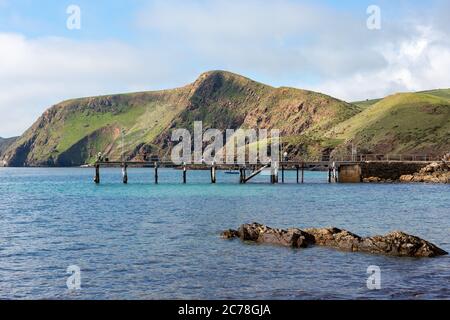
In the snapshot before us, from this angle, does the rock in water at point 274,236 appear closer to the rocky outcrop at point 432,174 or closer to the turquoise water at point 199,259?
the turquoise water at point 199,259

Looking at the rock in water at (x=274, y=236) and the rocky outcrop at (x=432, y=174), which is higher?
the rocky outcrop at (x=432, y=174)

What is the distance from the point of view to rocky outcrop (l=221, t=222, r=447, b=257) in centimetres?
3325

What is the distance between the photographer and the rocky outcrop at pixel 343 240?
33250 mm

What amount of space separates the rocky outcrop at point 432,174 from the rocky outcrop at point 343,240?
97.9 metres

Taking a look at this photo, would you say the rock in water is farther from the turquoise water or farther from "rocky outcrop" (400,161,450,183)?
"rocky outcrop" (400,161,450,183)

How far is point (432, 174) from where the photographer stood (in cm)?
13125

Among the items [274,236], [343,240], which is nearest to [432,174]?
[274,236]

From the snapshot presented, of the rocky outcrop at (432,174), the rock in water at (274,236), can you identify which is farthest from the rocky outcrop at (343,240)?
the rocky outcrop at (432,174)

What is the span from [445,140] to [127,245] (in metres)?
173

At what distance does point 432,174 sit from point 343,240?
104 metres

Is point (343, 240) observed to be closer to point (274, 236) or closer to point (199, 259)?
point (274, 236)

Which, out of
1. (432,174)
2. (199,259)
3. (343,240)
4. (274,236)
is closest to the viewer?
(199,259)

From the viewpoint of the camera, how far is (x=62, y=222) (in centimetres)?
5559

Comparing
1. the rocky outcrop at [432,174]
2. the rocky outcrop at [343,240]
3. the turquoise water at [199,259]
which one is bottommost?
the turquoise water at [199,259]
